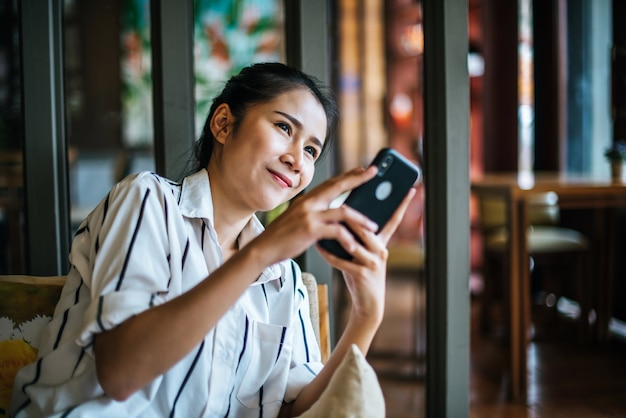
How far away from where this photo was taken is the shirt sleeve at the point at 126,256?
896 millimetres

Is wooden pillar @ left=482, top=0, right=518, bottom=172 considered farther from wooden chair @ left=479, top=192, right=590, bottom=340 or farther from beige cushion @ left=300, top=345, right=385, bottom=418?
beige cushion @ left=300, top=345, right=385, bottom=418

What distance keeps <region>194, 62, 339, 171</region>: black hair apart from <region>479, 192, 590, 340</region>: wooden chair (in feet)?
6.98

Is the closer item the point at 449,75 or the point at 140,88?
the point at 449,75

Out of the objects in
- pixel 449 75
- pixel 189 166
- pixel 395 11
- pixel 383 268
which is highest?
pixel 395 11

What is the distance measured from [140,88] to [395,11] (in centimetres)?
290

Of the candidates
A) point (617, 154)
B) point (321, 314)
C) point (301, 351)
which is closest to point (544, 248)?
point (617, 154)

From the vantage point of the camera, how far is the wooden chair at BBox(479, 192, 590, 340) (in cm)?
336

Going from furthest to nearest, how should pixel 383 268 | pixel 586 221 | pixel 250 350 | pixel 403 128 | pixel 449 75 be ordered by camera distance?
pixel 403 128
pixel 586 221
pixel 449 75
pixel 250 350
pixel 383 268

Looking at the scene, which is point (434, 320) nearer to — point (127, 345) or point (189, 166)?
point (189, 166)

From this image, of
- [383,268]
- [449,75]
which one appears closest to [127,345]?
[383,268]

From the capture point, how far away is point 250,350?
3.64 ft

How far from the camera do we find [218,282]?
89 cm

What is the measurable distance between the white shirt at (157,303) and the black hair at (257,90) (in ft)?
0.42

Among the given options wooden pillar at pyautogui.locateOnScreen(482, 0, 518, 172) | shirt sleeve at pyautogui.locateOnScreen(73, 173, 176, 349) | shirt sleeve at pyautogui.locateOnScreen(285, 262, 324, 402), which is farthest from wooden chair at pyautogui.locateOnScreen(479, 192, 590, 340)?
shirt sleeve at pyautogui.locateOnScreen(73, 173, 176, 349)
